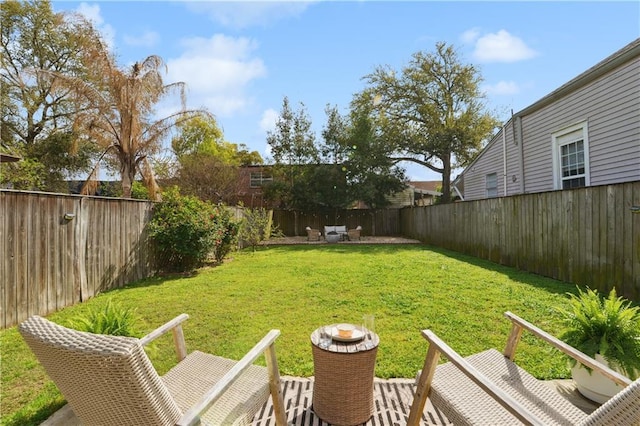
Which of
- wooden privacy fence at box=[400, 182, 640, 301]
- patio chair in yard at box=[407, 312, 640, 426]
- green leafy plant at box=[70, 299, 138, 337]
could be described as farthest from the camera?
wooden privacy fence at box=[400, 182, 640, 301]

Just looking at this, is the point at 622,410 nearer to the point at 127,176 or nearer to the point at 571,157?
the point at 571,157

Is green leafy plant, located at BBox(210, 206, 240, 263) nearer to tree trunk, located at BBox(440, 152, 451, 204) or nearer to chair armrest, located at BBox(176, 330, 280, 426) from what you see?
chair armrest, located at BBox(176, 330, 280, 426)

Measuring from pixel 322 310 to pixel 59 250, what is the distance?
400 centimetres

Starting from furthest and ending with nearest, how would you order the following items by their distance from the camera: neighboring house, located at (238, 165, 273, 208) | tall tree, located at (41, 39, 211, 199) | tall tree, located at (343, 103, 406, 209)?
neighboring house, located at (238, 165, 273, 208) < tall tree, located at (343, 103, 406, 209) < tall tree, located at (41, 39, 211, 199)

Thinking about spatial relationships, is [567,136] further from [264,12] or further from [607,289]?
[264,12]

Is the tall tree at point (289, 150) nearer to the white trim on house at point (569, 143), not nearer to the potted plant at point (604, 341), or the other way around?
the white trim on house at point (569, 143)

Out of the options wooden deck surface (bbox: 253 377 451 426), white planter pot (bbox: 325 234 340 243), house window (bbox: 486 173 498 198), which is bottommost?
wooden deck surface (bbox: 253 377 451 426)

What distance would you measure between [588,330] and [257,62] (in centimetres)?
942

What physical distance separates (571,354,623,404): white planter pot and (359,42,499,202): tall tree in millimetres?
16786

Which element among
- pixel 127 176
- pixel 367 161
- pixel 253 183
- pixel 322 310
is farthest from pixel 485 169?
pixel 253 183

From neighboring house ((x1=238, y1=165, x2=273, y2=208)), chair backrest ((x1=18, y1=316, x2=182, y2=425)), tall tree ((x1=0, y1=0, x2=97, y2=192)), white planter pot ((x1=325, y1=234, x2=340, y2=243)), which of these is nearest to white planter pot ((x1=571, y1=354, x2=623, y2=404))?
chair backrest ((x1=18, y1=316, x2=182, y2=425))

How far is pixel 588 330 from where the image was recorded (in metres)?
2.47

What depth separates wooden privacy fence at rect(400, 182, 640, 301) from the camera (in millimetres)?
4805

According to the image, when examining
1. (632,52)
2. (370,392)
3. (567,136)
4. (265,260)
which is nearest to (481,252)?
(567,136)
